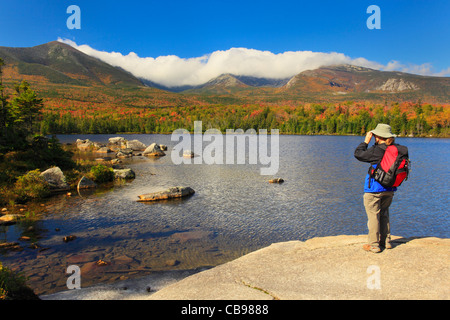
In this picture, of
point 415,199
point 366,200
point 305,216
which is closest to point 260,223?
point 305,216

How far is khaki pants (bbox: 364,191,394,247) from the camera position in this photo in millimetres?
8155

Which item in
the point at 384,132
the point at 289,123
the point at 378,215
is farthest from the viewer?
the point at 289,123

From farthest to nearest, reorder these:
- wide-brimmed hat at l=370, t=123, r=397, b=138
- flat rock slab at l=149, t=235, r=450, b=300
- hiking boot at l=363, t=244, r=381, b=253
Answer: hiking boot at l=363, t=244, r=381, b=253 → wide-brimmed hat at l=370, t=123, r=397, b=138 → flat rock slab at l=149, t=235, r=450, b=300

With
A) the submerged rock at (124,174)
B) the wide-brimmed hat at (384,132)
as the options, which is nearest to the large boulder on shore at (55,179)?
the submerged rock at (124,174)

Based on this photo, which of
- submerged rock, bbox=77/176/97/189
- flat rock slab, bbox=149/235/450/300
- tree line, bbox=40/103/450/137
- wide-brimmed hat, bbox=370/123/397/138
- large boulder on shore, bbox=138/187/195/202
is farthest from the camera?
tree line, bbox=40/103/450/137

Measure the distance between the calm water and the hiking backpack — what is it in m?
7.57

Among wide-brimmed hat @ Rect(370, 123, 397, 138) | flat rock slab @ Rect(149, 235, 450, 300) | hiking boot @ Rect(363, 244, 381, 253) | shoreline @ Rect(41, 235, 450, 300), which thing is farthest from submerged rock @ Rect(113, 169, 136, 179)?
wide-brimmed hat @ Rect(370, 123, 397, 138)

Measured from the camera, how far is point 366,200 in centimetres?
→ 835

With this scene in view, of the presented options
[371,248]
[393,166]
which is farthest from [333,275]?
[393,166]

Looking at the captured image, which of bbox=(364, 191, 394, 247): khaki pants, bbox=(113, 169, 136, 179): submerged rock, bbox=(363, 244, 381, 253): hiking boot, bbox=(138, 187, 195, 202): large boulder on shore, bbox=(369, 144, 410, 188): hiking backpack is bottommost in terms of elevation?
bbox=(138, 187, 195, 202): large boulder on shore

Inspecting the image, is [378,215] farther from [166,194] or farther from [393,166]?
[166,194]

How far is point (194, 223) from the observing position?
17641 millimetres

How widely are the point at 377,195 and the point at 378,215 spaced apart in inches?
26.4

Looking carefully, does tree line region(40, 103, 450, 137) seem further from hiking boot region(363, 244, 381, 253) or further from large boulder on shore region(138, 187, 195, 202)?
hiking boot region(363, 244, 381, 253)
